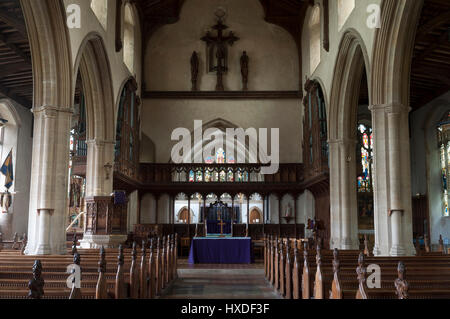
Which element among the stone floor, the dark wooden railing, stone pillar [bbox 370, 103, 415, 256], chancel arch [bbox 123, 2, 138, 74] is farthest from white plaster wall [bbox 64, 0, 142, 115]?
stone pillar [bbox 370, 103, 415, 256]

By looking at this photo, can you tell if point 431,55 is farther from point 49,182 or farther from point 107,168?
point 49,182

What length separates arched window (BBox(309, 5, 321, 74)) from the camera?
56.1 ft

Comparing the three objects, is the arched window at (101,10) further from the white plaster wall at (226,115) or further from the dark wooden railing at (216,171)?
the dark wooden railing at (216,171)

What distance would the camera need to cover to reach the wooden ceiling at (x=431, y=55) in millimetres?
11398

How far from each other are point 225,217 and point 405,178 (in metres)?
9.67

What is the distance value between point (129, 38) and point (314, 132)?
769 centimetres

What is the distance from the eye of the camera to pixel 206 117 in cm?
1956

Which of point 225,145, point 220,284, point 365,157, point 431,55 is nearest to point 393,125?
point 220,284

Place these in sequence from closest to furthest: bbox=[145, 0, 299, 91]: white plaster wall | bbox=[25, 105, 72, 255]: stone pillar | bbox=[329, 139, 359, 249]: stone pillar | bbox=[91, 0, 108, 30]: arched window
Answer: bbox=[25, 105, 72, 255]: stone pillar
bbox=[91, 0, 108, 30]: arched window
bbox=[329, 139, 359, 249]: stone pillar
bbox=[145, 0, 299, 91]: white plaster wall

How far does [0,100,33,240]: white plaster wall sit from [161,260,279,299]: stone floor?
8121 mm

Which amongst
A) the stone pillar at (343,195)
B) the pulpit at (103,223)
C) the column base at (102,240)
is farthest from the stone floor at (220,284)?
the stone pillar at (343,195)

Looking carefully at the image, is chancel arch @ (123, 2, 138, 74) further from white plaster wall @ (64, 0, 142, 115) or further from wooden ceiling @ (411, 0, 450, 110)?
wooden ceiling @ (411, 0, 450, 110)

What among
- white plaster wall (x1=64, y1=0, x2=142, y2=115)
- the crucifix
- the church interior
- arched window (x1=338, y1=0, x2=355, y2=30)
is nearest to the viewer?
the church interior
